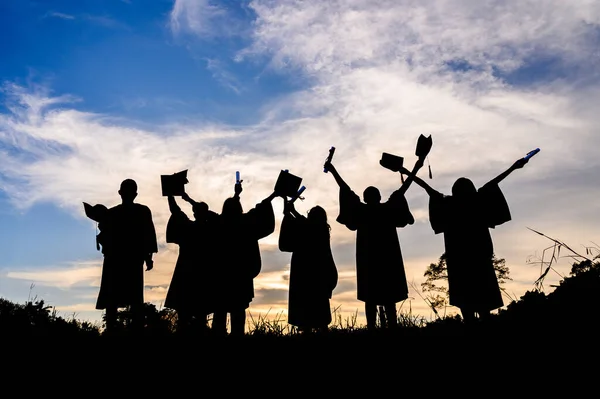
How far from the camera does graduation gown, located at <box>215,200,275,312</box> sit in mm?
8844

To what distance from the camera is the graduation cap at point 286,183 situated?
29.3 ft

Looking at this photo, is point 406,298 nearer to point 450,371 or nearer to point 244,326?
point 244,326

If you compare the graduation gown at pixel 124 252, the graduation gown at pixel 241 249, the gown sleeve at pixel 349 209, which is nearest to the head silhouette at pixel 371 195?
the gown sleeve at pixel 349 209

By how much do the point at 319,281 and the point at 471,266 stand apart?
267 centimetres

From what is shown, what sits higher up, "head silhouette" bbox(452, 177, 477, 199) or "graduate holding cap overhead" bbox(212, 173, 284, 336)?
"head silhouette" bbox(452, 177, 477, 199)

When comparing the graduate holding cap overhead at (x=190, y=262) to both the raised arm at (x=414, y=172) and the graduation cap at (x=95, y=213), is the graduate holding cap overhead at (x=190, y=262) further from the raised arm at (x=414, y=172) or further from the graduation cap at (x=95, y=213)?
the raised arm at (x=414, y=172)

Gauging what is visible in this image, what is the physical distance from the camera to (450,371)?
5199 millimetres

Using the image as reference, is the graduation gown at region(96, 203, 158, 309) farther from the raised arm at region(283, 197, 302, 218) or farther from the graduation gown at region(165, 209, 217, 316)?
the raised arm at region(283, 197, 302, 218)

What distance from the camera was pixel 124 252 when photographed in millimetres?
9242

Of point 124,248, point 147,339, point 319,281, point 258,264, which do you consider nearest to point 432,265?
point 319,281

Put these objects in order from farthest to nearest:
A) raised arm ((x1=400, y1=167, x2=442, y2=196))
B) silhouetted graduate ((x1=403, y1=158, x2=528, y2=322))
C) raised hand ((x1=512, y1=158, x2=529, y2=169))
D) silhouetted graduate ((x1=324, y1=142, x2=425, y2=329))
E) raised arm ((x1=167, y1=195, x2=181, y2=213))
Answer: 1. raised arm ((x1=167, y1=195, x2=181, y2=213))
2. silhouetted graduate ((x1=324, y1=142, x2=425, y2=329))
3. raised arm ((x1=400, y1=167, x2=442, y2=196))
4. silhouetted graduate ((x1=403, y1=158, x2=528, y2=322))
5. raised hand ((x1=512, y1=158, x2=529, y2=169))

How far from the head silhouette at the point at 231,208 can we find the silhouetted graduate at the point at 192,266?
28 cm

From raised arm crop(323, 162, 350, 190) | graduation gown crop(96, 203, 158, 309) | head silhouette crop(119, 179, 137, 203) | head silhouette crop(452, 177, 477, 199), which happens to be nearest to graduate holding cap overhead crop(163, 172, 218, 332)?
graduation gown crop(96, 203, 158, 309)

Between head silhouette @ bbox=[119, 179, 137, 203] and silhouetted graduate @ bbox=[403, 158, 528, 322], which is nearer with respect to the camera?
silhouetted graduate @ bbox=[403, 158, 528, 322]
